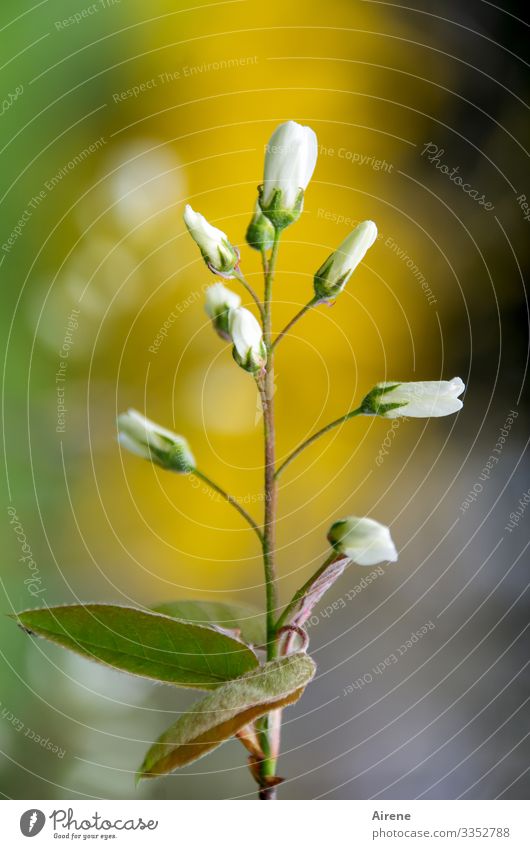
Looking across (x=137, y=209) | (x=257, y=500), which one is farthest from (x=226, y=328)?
(x=137, y=209)

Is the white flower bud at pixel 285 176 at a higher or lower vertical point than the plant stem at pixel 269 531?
higher

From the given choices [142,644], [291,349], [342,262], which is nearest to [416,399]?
[342,262]

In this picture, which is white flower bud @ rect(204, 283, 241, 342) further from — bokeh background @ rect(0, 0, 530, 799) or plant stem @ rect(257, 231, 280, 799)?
bokeh background @ rect(0, 0, 530, 799)

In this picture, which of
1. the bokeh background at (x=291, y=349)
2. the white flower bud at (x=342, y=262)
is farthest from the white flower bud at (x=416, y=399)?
the bokeh background at (x=291, y=349)

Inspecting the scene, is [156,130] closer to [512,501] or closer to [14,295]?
[14,295]

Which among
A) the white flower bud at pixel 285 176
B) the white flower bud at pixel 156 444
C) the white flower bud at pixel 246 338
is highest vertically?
the white flower bud at pixel 285 176

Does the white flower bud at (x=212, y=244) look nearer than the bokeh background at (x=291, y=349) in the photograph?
Yes

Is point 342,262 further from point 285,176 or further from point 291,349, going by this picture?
point 291,349

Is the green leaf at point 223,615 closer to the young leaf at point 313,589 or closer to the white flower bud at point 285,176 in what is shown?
the young leaf at point 313,589

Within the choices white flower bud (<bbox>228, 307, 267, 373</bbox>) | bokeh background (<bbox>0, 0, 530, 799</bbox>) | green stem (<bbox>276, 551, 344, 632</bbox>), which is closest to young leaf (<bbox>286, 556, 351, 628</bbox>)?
green stem (<bbox>276, 551, 344, 632</bbox>)
